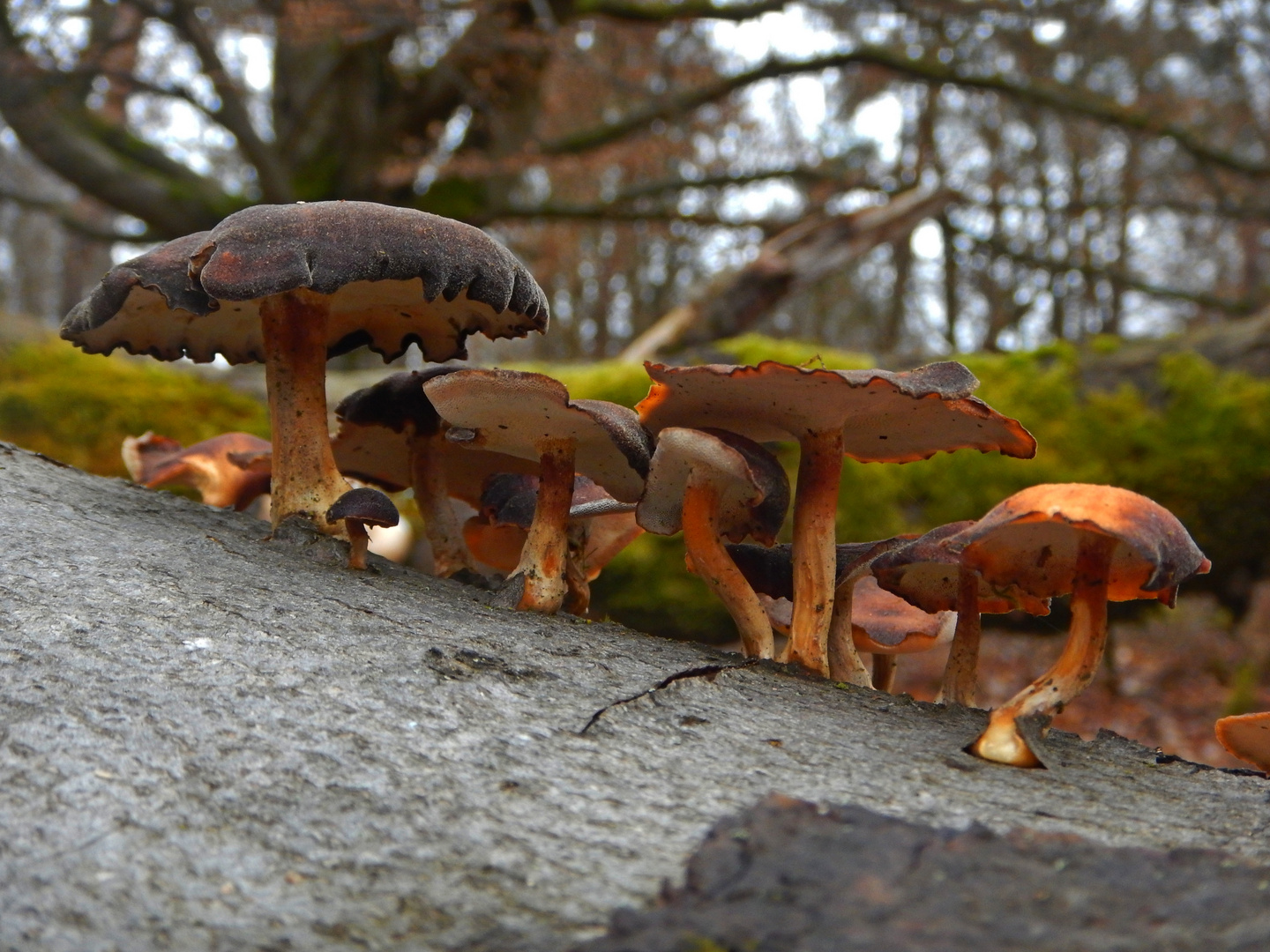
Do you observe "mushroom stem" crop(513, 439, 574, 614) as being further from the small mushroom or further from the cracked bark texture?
the small mushroom

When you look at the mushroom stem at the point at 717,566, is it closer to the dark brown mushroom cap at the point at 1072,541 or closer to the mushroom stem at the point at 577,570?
the mushroom stem at the point at 577,570

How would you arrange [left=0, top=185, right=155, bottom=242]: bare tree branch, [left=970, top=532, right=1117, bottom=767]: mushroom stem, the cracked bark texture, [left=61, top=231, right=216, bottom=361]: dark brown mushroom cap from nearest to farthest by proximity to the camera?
the cracked bark texture → [left=970, top=532, right=1117, bottom=767]: mushroom stem → [left=61, top=231, right=216, bottom=361]: dark brown mushroom cap → [left=0, top=185, right=155, bottom=242]: bare tree branch

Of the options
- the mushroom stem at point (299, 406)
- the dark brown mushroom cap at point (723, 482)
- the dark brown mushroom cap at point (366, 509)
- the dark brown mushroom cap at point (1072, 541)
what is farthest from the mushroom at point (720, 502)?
the mushroom stem at point (299, 406)

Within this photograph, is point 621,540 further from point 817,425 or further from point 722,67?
point 722,67

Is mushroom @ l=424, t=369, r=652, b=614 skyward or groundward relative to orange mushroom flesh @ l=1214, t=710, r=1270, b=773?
skyward

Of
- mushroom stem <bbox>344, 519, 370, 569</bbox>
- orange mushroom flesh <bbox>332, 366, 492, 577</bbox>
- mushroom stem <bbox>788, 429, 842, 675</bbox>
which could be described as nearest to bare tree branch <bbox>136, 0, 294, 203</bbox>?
orange mushroom flesh <bbox>332, 366, 492, 577</bbox>

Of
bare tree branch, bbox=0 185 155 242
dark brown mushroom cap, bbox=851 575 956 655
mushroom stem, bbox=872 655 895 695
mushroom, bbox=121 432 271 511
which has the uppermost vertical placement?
bare tree branch, bbox=0 185 155 242

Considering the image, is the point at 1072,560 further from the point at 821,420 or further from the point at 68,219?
the point at 68,219
